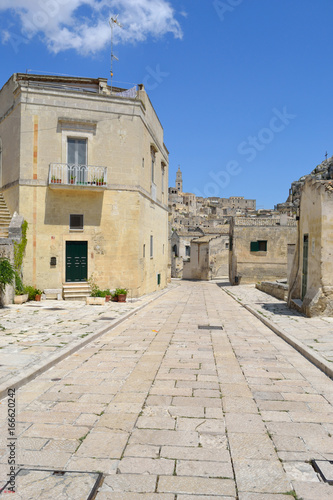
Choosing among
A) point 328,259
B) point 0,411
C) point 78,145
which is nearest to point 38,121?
point 78,145

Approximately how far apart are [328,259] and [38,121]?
489 inches

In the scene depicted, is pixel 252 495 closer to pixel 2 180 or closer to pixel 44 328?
pixel 44 328

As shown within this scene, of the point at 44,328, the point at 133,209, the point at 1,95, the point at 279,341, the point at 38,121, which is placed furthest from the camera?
the point at 1,95

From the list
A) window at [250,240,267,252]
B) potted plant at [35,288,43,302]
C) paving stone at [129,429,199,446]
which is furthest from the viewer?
window at [250,240,267,252]

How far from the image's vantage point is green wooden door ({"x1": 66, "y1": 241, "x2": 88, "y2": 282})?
54.3ft

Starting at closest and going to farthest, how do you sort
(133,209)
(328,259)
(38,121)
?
1. (328,259)
2. (38,121)
3. (133,209)

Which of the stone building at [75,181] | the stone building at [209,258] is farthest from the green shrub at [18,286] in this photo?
the stone building at [209,258]

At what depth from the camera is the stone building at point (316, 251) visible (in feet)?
37.2

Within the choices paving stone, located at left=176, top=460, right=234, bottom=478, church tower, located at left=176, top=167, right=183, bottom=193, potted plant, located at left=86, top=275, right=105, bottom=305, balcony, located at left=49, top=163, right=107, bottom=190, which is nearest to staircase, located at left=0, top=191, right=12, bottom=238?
balcony, located at left=49, top=163, right=107, bottom=190

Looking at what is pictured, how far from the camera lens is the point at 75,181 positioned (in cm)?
1631

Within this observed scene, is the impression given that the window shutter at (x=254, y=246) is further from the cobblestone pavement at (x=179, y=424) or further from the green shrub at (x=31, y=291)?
the cobblestone pavement at (x=179, y=424)

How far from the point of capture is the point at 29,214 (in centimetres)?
1616

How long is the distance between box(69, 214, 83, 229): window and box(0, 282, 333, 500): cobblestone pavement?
983 cm

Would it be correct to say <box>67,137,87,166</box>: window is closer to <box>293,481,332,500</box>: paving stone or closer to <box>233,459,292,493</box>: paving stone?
<box>233,459,292,493</box>: paving stone
